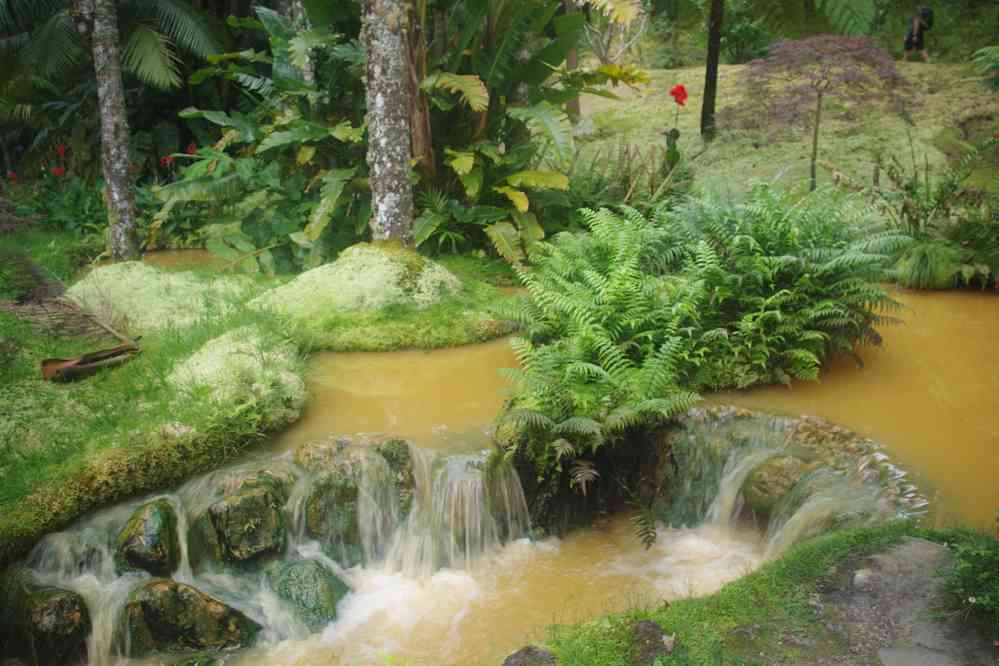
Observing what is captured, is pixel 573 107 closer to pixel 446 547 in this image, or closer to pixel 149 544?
pixel 446 547

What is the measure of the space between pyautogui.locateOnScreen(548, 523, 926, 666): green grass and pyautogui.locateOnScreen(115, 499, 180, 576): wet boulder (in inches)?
103

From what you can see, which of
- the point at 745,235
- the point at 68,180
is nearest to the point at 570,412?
the point at 745,235

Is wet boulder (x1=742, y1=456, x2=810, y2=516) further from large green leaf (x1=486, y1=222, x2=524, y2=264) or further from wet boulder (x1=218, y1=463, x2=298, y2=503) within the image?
large green leaf (x1=486, y1=222, x2=524, y2=264)

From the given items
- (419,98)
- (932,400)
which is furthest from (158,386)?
(932,400)

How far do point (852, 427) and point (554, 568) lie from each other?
8.30ft

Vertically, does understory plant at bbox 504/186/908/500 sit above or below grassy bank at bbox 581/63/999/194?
below

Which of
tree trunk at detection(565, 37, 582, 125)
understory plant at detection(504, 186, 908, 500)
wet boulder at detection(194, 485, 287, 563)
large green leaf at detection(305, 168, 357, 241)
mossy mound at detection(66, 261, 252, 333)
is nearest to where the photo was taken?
wet boulder at detection(194, 485, 287, 563)

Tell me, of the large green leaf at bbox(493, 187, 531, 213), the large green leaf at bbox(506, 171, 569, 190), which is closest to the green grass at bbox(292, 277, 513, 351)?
the large green leaf at bbox(493, 187, 531, 213)

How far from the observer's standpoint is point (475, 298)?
28.0ft

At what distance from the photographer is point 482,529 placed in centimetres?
574

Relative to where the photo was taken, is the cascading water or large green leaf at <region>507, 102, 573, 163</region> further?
large green leaf at <region>507, 102, 573, 163</region>

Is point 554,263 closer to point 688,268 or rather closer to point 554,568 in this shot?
point 688,268

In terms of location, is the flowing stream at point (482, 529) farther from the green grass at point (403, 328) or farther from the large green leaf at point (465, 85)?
the large green leaf at point (465, 85)

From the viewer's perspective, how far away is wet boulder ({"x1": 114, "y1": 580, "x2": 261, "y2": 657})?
4.81 meters
